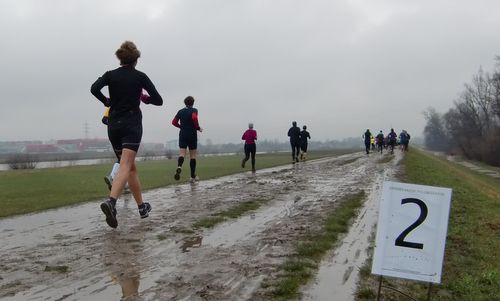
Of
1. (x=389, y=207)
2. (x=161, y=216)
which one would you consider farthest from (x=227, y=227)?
(x=389, y=207)

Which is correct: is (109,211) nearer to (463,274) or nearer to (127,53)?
(127,53)

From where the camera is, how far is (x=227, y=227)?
22.9 feet

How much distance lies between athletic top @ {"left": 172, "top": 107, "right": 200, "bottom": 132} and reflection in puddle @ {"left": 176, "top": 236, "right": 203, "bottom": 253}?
7.11 meters

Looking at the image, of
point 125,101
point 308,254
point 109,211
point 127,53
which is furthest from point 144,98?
point 308,254

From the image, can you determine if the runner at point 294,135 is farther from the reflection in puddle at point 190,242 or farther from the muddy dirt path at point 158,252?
the reflection in puddle at point 190,242

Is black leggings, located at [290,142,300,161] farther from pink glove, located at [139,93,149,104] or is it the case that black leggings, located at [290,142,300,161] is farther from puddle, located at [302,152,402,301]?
pink glove, located at [139,93,149,104]

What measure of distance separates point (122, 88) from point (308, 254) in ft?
10.6

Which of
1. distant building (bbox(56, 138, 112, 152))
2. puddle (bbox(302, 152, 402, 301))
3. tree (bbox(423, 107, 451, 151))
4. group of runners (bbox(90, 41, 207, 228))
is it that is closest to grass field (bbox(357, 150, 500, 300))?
puddle (bbox(302, 152, 402, 301))

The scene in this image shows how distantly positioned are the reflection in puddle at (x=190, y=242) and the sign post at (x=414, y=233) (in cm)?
237

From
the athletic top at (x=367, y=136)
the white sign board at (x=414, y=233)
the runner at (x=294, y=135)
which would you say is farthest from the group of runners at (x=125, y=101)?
the athletic top at (x=367, y=136)

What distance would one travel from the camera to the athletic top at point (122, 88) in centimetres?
646

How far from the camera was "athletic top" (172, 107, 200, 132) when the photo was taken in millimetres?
13055

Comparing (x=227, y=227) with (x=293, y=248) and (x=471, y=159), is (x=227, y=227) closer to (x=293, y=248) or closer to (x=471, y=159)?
(x=293, y=248)

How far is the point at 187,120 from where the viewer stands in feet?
43.0
